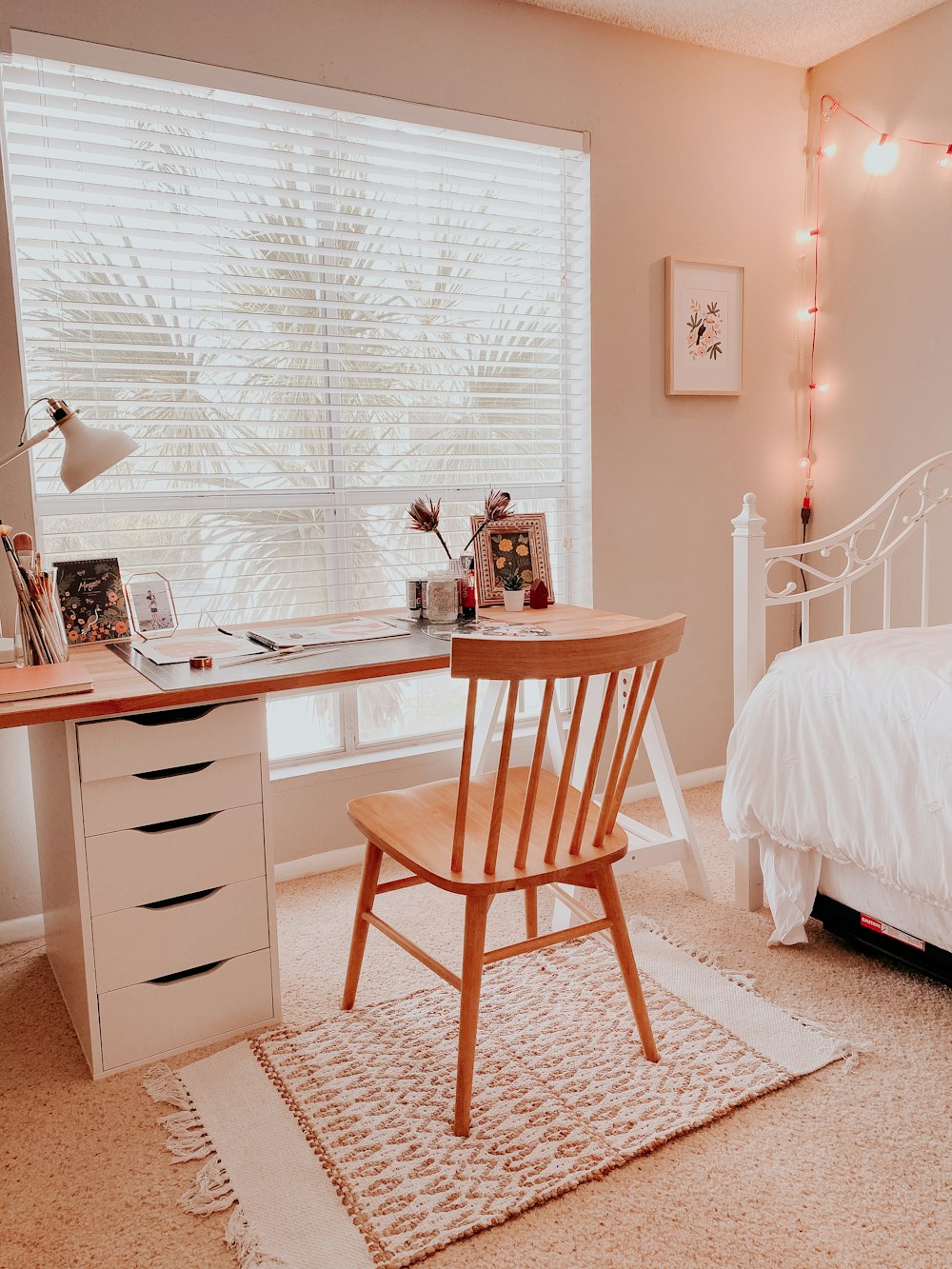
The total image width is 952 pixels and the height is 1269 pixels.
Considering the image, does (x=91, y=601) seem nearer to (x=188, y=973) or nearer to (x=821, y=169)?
(x=188, y=973)

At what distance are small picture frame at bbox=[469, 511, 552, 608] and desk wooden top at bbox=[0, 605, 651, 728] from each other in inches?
10.4

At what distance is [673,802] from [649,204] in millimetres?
1863

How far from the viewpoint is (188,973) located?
188 cm

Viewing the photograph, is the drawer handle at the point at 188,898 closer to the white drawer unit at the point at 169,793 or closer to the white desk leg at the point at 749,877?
the white drawer unit at the point at 169,793

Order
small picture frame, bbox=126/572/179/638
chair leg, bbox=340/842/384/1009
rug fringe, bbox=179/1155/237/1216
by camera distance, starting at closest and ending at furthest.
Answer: rug fringe, bbox=179/1155/237/1216, chair leg, bbox=340/842/384/1009, small picture frame, bbox=126/572/179/638

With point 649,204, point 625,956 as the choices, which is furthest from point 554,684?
point 649,204

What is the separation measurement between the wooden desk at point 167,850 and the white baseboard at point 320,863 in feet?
2.47

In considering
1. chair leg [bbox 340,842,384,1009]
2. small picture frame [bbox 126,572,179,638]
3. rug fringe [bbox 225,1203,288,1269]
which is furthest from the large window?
rug fringe [bbox 225,1203,288,1269]

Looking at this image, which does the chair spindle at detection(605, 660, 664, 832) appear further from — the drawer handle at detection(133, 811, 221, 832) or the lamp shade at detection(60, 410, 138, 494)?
the lamp shade at detection(60, 410, 138, 494)

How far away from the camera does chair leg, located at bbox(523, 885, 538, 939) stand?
2150 mm

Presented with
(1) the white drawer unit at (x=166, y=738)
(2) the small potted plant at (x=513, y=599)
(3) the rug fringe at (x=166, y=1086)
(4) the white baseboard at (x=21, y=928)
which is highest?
(2) the small potted plant at (x=513, y=599)

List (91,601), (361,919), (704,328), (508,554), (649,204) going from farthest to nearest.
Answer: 1. (704,328)
2. (649,204)
3. (508,554)
4. (91,601)
5. (361,919)

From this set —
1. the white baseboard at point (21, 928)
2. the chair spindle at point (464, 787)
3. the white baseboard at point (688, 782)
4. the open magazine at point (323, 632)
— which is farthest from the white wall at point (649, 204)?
the white baseboard at point (21, 928)

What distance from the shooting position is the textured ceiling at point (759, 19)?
9.16 feet
